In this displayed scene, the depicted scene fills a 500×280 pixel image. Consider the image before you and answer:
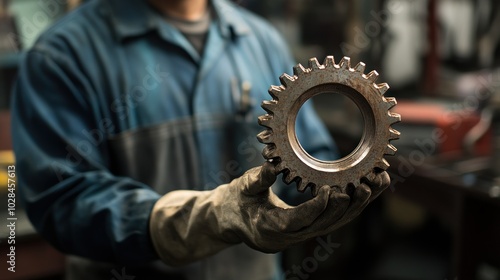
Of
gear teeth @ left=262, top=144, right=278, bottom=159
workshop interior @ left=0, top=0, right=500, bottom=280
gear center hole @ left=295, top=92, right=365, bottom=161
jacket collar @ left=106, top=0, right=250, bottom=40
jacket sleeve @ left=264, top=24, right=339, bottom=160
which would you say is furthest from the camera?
gear center hole @ left=295, top=92, right=365, bottom=161

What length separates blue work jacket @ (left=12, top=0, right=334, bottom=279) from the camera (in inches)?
36.2

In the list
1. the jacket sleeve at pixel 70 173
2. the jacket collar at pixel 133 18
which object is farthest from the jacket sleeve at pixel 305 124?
the jacket sleeve at pixel 70 173

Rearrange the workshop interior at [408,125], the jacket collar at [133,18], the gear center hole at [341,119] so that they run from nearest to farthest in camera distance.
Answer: the jacket collar at [133,18] < the workshop interior at [408,125] < the gear center hole at [341,119]

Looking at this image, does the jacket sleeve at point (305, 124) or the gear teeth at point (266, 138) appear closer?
the gear teeth at point (266, 138)

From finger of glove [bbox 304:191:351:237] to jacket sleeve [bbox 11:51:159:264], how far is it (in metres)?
0.27

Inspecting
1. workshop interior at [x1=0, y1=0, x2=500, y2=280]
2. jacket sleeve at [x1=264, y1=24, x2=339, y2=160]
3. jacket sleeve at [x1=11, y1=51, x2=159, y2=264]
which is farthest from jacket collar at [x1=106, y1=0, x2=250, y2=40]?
workshop interior at [x1=0, y1=0, x2=500, y2=280]

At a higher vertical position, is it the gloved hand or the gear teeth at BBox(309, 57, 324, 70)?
the gear teeth at BBox(309, 57, 324, 70)

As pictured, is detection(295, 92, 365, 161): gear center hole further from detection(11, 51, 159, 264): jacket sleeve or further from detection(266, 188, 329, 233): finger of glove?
detection(266, 188, 329, 233): finger of glove

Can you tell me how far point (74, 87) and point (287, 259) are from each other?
4.41 ft

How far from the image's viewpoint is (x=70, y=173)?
929 mm

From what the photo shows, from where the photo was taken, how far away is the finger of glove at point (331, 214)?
0.67 meters

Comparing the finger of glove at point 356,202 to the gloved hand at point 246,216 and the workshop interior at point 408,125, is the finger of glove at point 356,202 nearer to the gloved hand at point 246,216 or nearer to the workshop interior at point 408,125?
the gloved hand at point 246,216

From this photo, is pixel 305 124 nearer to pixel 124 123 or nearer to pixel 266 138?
pixel 124 123

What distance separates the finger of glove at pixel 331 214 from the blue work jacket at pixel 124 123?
0.90 feet
